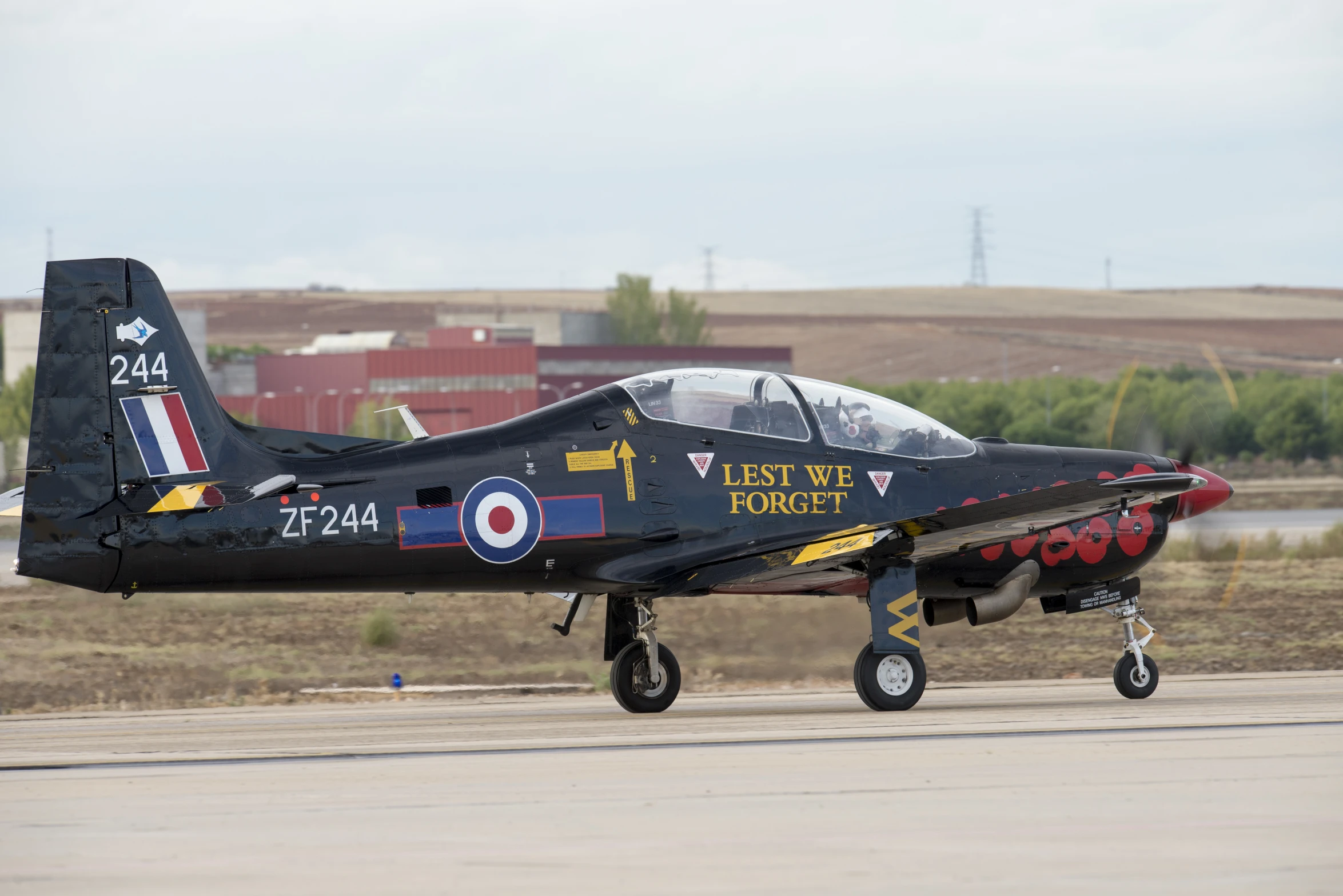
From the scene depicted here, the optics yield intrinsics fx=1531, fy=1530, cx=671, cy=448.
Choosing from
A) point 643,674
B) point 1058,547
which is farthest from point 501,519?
point 1058,547

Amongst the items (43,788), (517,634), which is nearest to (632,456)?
(43,788)

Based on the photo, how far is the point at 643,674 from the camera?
45.6 feet

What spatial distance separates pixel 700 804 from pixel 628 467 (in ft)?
16.1

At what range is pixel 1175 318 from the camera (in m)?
182

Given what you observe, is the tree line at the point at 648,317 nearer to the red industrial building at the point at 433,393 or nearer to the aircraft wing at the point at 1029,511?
the red industrial building at the point at 433,393

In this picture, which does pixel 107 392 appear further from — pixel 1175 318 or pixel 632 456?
pixel 1175 318

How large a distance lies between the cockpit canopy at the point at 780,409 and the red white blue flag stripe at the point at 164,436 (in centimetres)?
358

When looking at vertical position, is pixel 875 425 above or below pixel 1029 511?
above

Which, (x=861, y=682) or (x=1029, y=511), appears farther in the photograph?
(x=861, y=682)

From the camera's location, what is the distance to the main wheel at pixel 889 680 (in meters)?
12.6

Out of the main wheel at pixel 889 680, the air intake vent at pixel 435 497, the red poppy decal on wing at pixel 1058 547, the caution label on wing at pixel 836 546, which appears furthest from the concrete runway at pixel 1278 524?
the air intake vent at pixel 435 497

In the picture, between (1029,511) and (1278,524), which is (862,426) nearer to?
(1029,511)

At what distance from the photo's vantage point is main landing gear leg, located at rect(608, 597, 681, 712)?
13797 millimetres

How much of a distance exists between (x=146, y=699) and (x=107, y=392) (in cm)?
627
